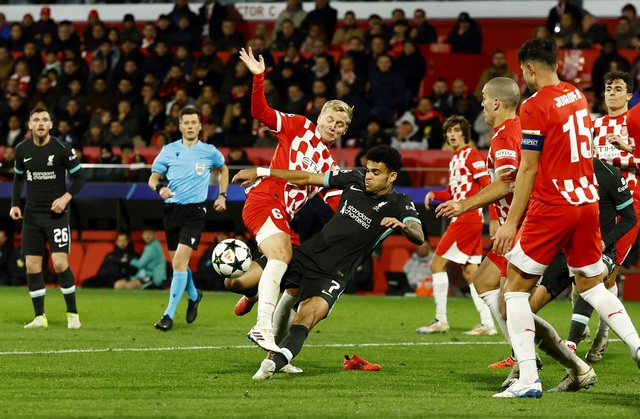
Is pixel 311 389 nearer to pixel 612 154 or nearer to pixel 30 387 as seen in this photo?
pixel 30 387

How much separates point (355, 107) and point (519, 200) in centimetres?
1463

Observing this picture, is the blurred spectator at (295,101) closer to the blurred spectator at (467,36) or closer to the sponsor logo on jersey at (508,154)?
the blurred spectator at (467,36)

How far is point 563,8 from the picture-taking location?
22406 mm

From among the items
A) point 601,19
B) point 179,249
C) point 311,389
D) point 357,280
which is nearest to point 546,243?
point 311,389

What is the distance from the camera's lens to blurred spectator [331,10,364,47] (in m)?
23.9

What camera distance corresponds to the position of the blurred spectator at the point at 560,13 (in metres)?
22.4

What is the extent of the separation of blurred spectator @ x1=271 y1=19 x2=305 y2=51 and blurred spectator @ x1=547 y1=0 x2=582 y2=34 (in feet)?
18.1

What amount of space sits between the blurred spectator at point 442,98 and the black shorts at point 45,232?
32.4ft

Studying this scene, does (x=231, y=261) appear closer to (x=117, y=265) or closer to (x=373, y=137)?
(x=373, y=137)

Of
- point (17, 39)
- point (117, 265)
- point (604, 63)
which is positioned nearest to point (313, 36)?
point (604, 63)

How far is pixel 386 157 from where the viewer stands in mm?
8680

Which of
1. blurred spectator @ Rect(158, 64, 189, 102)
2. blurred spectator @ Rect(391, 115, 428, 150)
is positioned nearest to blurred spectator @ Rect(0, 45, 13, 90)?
blurred spectator @ Rect(158, 64, 189, 102)

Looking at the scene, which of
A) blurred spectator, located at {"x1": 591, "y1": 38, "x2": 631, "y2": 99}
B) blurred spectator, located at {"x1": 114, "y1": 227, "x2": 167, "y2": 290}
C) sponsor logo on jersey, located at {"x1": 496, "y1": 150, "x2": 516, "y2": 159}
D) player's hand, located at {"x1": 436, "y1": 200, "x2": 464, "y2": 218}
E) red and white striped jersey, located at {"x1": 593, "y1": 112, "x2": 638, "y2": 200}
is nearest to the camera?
player's hand, located at {"x1": 436, "y1": 200, "x2": 464, "y2": 218}

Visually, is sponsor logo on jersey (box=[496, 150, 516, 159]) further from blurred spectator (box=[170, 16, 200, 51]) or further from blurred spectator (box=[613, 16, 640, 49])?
blurred spectator (box=[170, 16, 200, 51])
